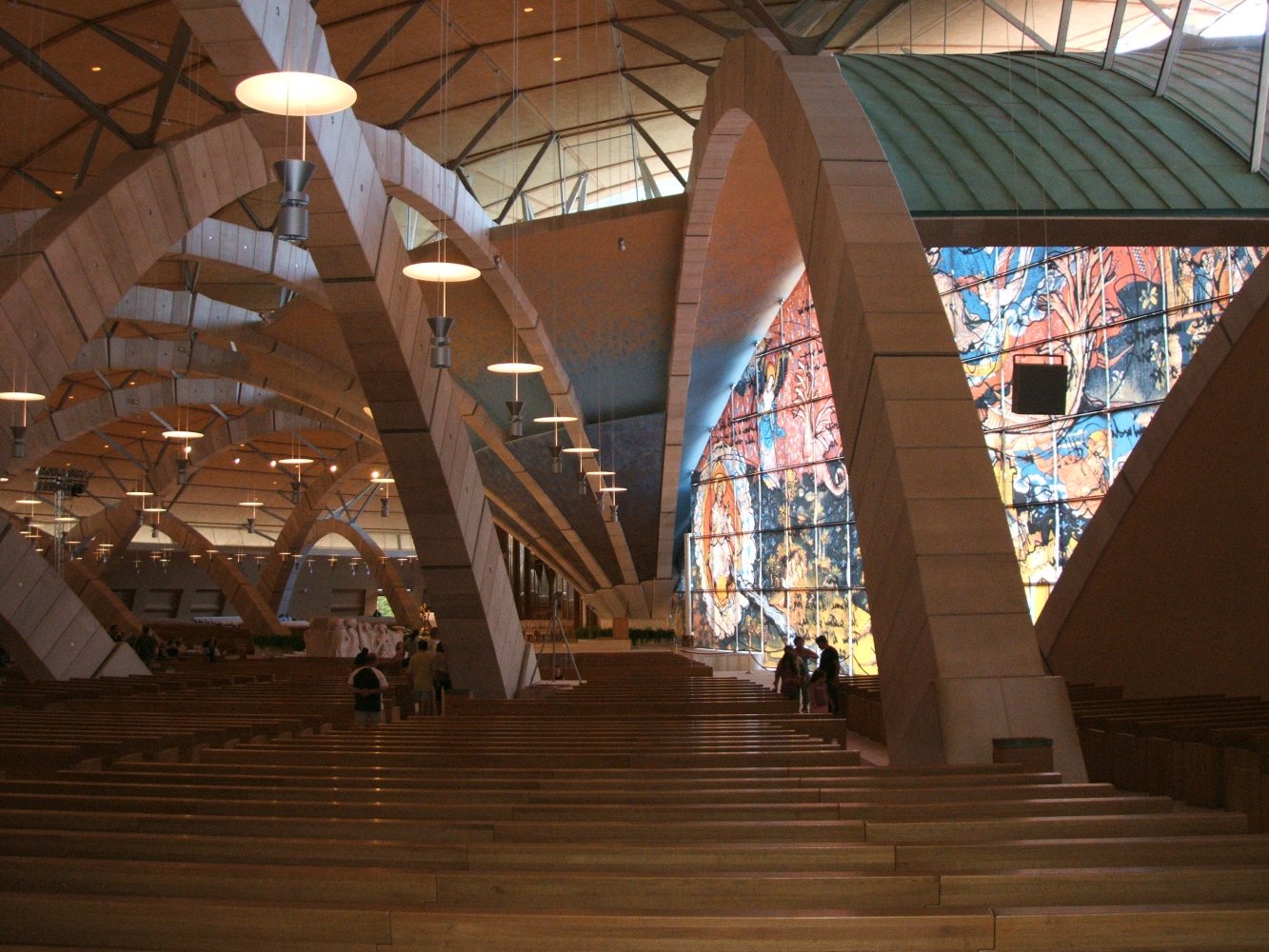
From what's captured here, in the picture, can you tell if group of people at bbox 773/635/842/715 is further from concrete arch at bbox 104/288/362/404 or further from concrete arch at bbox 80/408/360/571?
concrete arch at bbox 80/408/360/571

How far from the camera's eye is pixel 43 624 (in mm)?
18594

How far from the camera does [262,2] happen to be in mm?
9430

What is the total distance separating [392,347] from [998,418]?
47.4ft

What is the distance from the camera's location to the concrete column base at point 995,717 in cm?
880

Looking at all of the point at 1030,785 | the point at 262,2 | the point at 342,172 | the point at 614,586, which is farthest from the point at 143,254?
the point at 614,586

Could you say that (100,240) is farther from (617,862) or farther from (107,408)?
(107,408)

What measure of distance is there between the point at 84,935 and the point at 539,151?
24.8m

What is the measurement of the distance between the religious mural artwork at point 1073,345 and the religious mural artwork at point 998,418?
30mm

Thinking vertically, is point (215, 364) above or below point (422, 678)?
above

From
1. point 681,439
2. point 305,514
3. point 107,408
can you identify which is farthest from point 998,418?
point 305,514

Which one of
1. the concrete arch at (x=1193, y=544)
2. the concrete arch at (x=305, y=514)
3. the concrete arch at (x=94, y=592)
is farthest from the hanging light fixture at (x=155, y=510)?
the concrete arch at (x=1193, y=544)

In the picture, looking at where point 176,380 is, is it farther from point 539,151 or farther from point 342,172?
point 342,172

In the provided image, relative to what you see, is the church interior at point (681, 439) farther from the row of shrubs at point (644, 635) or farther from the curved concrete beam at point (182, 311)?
the row of shrubs at point (644, 635)

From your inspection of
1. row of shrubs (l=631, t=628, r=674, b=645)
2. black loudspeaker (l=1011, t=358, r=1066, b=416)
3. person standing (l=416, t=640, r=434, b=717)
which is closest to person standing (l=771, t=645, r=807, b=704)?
person standing (l=416, t=640, r=434, b=717)
